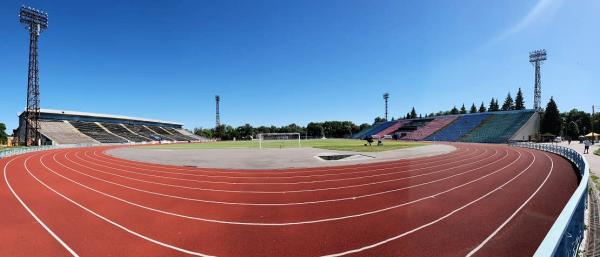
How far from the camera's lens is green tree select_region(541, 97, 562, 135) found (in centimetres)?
5484

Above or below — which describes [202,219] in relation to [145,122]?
below

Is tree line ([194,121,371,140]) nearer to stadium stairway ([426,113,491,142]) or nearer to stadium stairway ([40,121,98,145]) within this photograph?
stadium stairway ([426,113,491,142])

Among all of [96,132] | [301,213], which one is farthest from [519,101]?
[96,132]

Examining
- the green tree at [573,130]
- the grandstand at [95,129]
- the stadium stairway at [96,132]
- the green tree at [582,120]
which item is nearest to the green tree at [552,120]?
the green tree at [573,130]

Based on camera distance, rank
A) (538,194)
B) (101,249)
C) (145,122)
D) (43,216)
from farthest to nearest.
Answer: (145,122) < (538,194) < (43,216) < (101,249)

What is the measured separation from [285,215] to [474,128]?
220ft

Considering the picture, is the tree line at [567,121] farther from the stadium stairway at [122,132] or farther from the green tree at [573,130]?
the stadium stairway at [122,132]

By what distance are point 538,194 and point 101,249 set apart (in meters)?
13.2

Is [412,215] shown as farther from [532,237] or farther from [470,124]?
[470,124]

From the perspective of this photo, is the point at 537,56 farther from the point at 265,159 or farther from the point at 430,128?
the point at 265,159

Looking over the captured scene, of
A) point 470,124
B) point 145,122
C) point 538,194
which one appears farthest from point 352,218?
point 145,122

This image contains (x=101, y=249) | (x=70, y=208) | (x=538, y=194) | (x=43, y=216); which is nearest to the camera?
(x=101, y=249)

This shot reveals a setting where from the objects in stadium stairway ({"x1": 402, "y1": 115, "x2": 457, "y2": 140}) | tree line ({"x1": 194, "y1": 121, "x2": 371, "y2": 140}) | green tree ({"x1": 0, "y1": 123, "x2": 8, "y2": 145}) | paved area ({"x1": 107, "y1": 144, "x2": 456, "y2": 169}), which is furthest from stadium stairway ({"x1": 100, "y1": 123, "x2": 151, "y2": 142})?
stadium stairway ({"x1": 402, "y1": 115, "x2": 457, "y2": 140})

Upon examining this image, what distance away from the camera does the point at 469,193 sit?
31.4 feet
